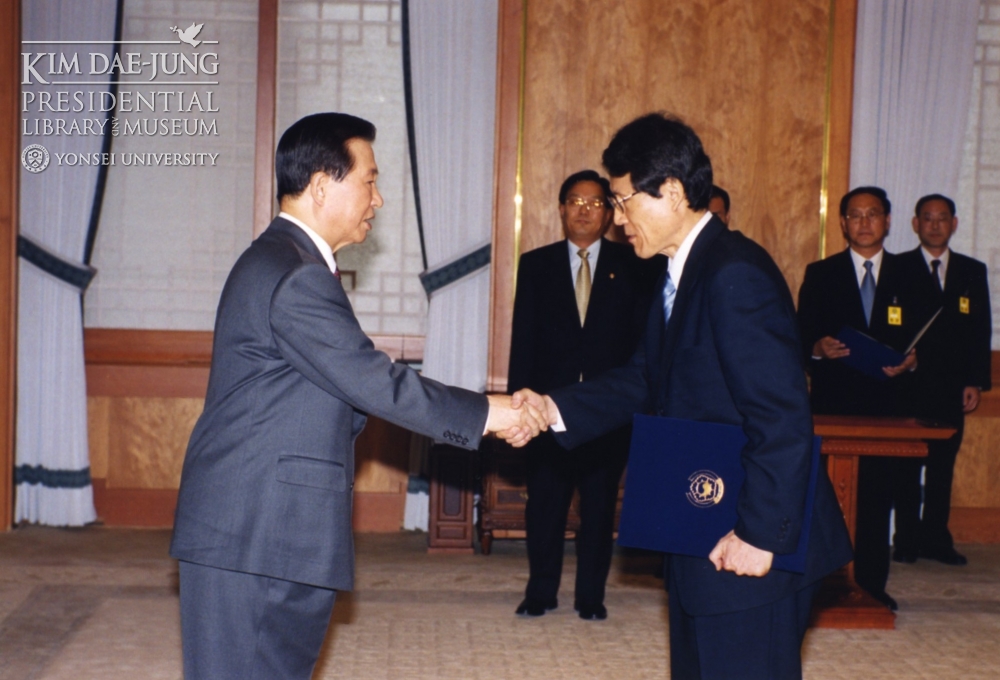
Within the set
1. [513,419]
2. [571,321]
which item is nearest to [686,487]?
[513,419]

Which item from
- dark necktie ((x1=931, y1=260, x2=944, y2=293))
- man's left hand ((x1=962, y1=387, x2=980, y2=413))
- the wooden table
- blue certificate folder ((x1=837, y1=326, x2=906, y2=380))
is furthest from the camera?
man's left hand ((x1=962, y1=387, x2=980, y2=413))

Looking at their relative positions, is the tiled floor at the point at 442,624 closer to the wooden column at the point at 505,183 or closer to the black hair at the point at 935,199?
the wooden column at the point at 505,183

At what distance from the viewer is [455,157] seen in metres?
5.91

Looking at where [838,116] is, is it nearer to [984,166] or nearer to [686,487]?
[984,166]

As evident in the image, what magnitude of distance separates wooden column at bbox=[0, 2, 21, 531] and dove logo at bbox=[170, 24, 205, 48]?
813 millimetres

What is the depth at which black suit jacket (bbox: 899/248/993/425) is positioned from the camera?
5441 mm

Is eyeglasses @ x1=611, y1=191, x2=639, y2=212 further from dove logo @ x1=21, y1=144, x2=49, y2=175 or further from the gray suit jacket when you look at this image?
dove logo @ x1=21, y1=144, x2=49, y2=175

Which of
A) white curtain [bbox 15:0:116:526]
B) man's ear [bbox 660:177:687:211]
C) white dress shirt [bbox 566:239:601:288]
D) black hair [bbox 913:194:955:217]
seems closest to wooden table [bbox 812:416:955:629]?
white dress shirt [bbox 566:239:601:288]

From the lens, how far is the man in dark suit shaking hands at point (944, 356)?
17.9 feet

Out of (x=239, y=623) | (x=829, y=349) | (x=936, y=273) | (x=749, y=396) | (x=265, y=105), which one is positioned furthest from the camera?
(x=265, y=105)

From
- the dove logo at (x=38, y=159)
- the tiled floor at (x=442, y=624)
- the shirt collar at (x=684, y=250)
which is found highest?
the dove logo at (x=38, y=159)

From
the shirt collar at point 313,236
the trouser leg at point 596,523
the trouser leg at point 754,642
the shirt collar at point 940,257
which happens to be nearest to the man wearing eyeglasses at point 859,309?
the shirt collar at point 940,257

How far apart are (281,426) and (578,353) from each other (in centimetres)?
243

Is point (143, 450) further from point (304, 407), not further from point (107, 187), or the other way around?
point (304, 407)
